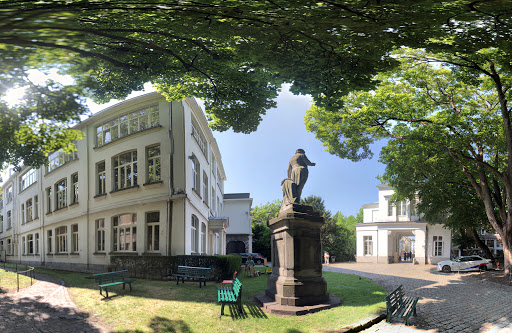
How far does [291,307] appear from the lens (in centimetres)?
910

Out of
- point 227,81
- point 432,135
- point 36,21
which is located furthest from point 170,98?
point 432,135

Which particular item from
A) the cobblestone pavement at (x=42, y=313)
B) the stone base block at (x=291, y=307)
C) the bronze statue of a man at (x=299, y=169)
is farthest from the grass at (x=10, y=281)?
the bronze statue of a man at (x=299, y=169)

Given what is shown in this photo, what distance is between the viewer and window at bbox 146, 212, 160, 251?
1491 centimetres

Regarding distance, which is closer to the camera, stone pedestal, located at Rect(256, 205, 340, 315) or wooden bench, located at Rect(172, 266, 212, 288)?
stone pedestal, located at Rect(256, 205, 340, 315)

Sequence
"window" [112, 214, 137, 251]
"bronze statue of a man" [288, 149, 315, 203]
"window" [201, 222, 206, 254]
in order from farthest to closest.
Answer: "window" [201, 222, 206, 254] → "window" [112, 214, 137, 251] → "bronze statue of a man" [288, 149, 315, 203]

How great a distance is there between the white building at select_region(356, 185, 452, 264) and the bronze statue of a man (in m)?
29.3

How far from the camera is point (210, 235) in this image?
87.5 ft

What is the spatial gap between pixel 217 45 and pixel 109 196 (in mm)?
9076

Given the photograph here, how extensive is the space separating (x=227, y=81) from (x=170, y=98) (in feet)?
7.52

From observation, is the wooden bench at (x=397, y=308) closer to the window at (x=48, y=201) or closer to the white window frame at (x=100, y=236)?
the white window frame at (x=100, y=236)

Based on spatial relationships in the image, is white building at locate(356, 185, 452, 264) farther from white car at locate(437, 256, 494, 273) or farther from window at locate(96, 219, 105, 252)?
window at locate(96, 219, 105, 252)

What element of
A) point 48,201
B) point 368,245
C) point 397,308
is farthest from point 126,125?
point 368,245

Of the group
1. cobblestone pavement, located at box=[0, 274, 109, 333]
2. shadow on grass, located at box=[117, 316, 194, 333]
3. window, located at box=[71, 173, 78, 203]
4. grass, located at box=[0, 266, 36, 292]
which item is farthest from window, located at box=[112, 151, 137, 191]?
shadow on grass, located at box=[117, 316, 194, 333]

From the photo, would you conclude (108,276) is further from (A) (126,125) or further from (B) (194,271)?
(A) (126,125)
